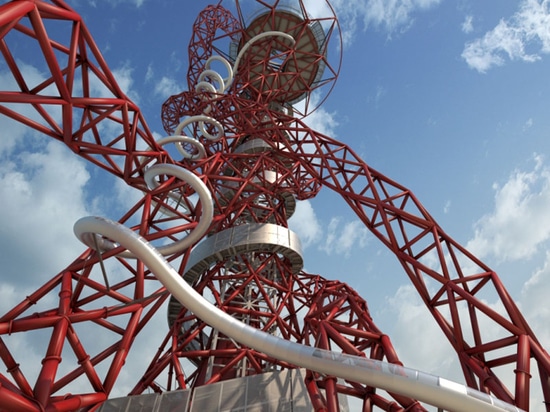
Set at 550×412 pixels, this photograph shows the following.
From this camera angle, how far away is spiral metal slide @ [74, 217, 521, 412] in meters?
9.23

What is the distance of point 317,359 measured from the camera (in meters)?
10.5

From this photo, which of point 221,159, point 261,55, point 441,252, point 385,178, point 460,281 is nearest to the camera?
point 460,281

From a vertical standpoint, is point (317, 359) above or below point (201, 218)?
below

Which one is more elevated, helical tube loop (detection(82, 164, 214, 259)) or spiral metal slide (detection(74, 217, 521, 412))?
helical tube loop (detection(82, 164, 214, 259))

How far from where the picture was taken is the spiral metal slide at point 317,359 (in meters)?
9.23

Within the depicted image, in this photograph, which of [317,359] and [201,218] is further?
[201,218]

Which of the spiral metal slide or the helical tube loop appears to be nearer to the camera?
the spiral metal slide

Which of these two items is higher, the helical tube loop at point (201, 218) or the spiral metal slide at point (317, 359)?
the helical tube loop at point (201, 218)

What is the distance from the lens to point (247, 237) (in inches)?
874

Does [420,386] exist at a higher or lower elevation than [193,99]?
lower

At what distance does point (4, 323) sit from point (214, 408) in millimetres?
6995

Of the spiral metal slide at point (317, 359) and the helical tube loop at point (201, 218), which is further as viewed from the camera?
the helical tube loop at point (201, 218)

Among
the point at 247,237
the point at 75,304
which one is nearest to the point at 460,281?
the point at 247,237

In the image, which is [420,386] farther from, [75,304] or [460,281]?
A: [75,304]
